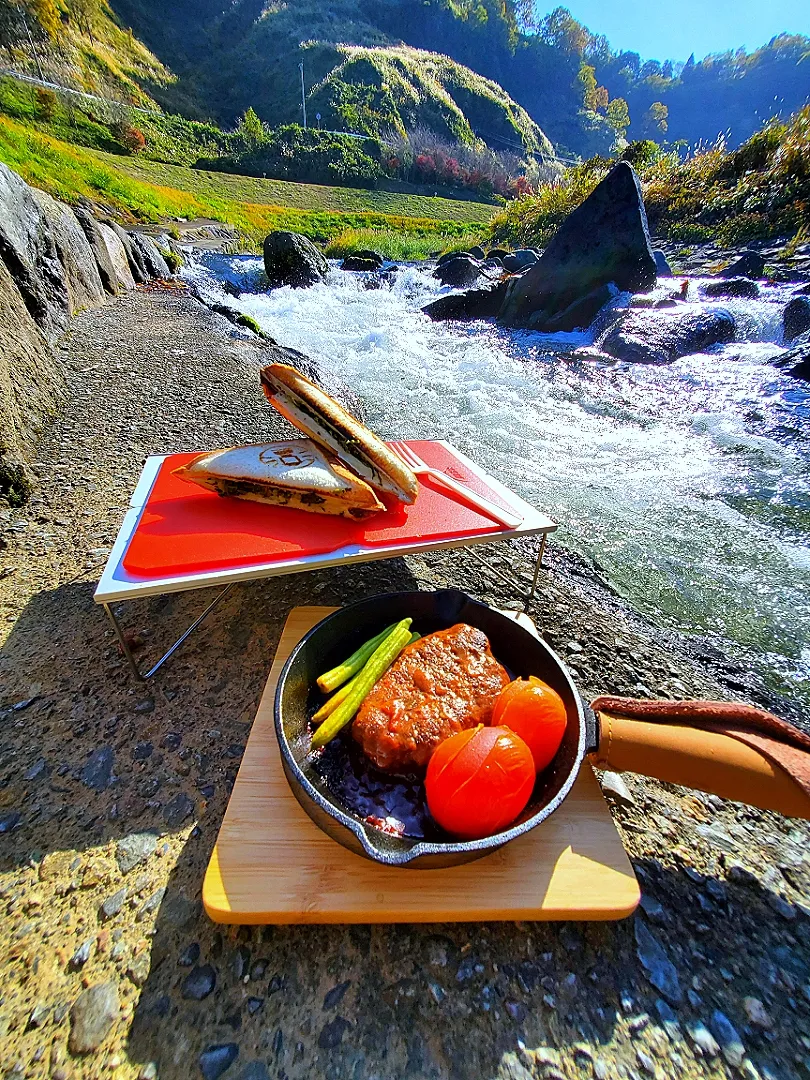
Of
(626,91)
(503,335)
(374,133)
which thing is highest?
(626,91)

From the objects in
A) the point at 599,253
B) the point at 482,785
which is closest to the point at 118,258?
the point at 599,253

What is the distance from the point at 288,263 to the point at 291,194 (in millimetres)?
30223

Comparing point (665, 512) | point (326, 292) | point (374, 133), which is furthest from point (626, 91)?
point (665, 512)

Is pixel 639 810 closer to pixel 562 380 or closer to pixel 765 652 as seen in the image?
pixel 765 652

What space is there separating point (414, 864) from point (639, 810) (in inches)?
47.9

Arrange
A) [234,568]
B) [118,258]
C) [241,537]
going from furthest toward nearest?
[118,258], [241,537], [234,568]

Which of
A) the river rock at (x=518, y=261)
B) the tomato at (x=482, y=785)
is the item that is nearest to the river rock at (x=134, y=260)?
the river rock at (x=518, y=261)

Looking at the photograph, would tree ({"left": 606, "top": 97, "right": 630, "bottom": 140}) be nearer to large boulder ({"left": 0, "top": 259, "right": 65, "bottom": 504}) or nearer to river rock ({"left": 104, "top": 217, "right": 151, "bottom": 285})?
river rock ({"left": 104, "top": 217, "right": 151, "bottom": 285})

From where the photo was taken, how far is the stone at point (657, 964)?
Result: 1.60 meters

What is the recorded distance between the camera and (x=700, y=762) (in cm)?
177

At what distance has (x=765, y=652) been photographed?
11.5ft

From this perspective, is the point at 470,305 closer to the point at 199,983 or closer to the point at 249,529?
the point at 249,529

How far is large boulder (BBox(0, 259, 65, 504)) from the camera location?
389cm

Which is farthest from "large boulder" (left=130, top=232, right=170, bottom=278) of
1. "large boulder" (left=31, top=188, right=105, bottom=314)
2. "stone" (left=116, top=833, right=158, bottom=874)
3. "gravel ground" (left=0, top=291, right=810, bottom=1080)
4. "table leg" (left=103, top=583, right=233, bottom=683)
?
"stone" (left=116, top=833, right=158, bottom=874)
